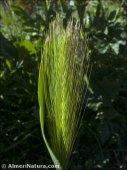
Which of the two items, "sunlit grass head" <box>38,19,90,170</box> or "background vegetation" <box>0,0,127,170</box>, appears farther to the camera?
"background vegetation" <box>0,0,127,170</box>

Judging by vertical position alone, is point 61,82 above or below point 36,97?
above

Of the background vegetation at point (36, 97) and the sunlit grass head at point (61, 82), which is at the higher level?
the sunlit grass head at point (61, 82)

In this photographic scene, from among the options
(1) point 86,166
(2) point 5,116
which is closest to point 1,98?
(2) point 5,116

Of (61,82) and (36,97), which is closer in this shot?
(61,82)

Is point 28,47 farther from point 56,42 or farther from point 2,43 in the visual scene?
point 56,42

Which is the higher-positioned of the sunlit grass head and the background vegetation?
the sunlit grass head
